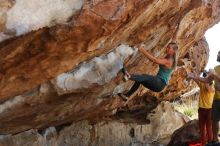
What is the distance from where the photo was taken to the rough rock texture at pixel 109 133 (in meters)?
12.7

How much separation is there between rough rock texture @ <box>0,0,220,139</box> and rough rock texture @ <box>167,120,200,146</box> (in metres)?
2.22

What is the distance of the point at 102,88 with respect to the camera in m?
11.5

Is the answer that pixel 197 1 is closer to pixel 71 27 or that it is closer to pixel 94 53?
pixel 94 53

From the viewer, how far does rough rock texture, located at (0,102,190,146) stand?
1268cm

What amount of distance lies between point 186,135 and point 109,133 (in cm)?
264

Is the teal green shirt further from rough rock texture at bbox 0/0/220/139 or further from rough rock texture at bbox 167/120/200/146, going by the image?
rough rock texture at bbox 167/120/200/146

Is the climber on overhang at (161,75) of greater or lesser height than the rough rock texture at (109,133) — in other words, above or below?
above

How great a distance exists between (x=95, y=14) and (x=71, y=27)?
0.46 m

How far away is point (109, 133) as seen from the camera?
15.7 metres

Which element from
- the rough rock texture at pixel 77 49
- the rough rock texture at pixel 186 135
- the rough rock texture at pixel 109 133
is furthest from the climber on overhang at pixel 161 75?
the rough rock texture at pixel 186 135

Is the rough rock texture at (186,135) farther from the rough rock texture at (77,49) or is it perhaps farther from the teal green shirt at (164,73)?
the teal green shirt at (164,73)

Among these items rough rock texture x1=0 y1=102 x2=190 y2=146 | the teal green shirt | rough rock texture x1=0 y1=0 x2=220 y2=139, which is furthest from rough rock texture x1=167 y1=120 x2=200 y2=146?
the teal green shirt

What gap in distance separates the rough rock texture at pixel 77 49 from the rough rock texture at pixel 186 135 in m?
2.22

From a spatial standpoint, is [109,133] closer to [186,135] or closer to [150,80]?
[186,135]
